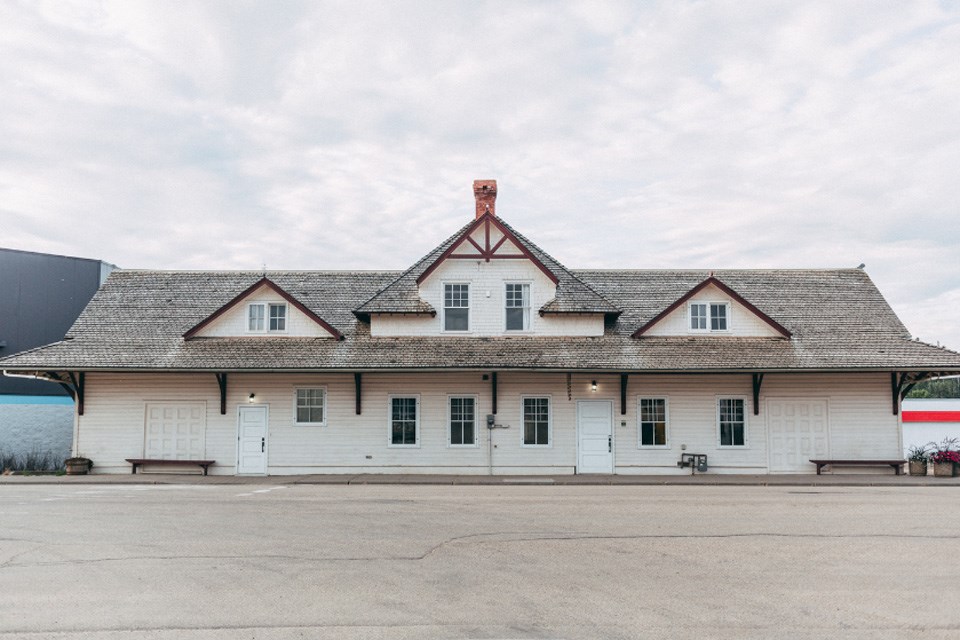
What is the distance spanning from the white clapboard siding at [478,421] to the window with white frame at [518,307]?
5.83 feet

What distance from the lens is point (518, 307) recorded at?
79.3 ft

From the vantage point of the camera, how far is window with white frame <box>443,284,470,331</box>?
24062 millimetres

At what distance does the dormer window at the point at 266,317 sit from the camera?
24250 millimetres

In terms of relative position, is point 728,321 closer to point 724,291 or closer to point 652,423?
point 724,291

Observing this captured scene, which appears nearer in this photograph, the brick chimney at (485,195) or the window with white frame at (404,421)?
the window with white frame at (404,421)

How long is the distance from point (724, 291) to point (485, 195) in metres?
8.57

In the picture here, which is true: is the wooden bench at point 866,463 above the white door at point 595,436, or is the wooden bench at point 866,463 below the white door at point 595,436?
below

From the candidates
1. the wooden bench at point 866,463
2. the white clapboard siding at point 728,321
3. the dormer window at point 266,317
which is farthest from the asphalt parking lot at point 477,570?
the dormer window at point 266,317

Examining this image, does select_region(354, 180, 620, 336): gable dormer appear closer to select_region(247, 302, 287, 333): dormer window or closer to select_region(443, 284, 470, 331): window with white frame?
select_region(443, 284, 470, 331): window with white frame

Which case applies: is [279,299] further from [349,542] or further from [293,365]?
[349,542]

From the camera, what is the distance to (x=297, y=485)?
20.4 meters

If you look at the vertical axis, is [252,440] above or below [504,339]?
below

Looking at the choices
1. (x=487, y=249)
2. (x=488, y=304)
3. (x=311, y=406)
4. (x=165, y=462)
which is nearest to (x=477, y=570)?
(x=311, y=406)

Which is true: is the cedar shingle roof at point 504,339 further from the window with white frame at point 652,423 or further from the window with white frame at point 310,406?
the window with white frame at point 652,423
